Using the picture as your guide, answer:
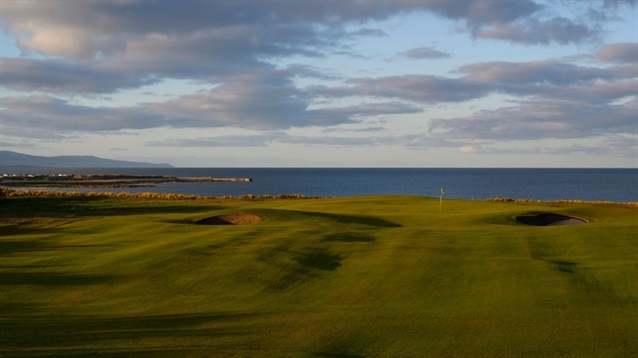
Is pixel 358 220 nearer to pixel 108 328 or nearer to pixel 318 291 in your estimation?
pixel 318 291

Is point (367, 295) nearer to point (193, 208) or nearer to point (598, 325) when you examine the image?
point (598, 325)

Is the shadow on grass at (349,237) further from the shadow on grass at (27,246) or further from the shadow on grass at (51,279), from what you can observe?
the shadow on grass at (51,279)

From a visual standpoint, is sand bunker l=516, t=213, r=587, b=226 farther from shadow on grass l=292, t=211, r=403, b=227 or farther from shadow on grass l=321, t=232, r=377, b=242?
shadow on grass l=321, t=232, r=377, b=242

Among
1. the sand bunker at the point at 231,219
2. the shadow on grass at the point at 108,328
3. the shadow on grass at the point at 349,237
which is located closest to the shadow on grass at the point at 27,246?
the shadow on grass at the point at 349,237

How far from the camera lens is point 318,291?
2114 centimetres

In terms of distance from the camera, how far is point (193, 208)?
2008 inches

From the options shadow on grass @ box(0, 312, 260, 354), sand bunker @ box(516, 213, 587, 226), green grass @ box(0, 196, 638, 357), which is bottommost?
shadow on grass @ box(0, 312, 260, 354)

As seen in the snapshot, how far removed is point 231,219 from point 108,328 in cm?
2329

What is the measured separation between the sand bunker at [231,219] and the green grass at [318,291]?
5.57 m

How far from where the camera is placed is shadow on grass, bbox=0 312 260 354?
15.0 meters

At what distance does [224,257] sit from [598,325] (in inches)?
531

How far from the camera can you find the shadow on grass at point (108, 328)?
1504 centimetres

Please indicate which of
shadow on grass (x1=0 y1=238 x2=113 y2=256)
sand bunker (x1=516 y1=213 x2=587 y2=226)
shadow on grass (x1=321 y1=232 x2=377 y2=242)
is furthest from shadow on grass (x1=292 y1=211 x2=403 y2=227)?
shadow on grass (x1=0 y1=238 x2=113 y2=256)

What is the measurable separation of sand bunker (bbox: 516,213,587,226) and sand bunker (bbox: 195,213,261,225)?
17420mm
